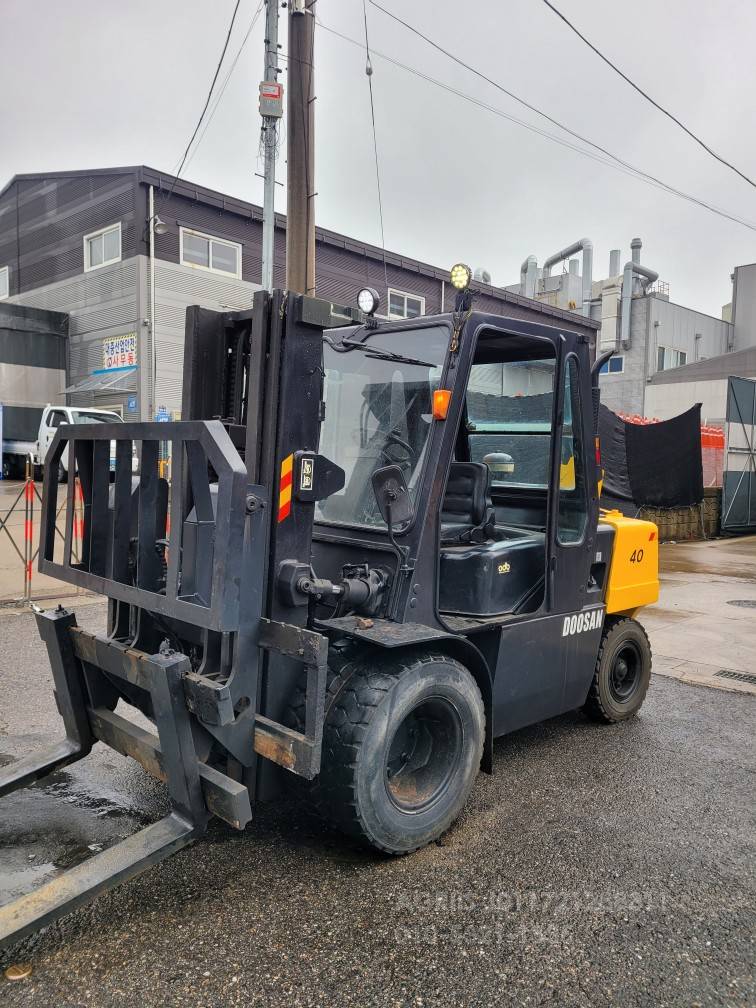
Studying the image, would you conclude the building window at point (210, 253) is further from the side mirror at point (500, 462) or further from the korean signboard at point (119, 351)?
the side mirror at point (500, 462)

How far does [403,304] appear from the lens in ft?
88.4

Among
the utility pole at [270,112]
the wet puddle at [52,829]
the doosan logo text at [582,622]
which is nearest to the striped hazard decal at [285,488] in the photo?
the wet puddle at [52,829]

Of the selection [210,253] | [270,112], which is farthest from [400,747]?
[210,253]

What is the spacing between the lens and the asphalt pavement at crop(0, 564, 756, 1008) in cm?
247

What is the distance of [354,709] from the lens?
306 centimetres

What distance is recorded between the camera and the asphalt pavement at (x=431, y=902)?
247 cm

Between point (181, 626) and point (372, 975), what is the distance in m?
1.50

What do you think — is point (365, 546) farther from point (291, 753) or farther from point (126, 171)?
point (126, 171)

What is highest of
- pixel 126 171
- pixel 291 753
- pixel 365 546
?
pixel 126 171

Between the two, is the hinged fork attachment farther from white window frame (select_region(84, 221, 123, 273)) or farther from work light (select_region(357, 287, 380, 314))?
white window frame (select_region(84, 221, 123, 273))

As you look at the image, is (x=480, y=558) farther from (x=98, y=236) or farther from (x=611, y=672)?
(x=98, y=236)

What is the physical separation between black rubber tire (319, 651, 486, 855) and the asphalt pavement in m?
0.20

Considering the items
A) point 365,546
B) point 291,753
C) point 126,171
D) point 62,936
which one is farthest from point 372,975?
point 126,171

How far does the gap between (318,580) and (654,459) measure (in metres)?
13.4
